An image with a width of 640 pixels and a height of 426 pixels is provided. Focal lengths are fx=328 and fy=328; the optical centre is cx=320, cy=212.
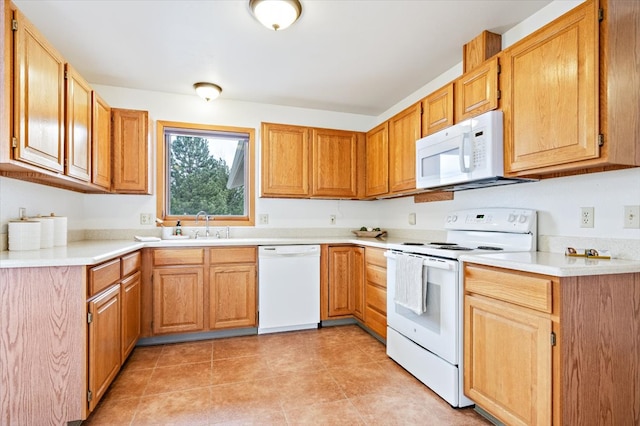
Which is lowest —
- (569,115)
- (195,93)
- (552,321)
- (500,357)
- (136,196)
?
(500,357)

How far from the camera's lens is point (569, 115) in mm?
1622

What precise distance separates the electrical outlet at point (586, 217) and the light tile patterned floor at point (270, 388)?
1208mm

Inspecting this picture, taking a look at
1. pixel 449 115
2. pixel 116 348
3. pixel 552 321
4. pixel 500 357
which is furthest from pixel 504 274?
pixel 116 348

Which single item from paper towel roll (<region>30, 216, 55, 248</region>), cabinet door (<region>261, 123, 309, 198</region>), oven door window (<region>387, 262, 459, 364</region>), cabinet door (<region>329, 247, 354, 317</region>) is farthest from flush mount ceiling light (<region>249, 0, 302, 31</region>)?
cabinet door (<region>329, 247, 354, 317</region>)

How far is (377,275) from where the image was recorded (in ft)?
9.66

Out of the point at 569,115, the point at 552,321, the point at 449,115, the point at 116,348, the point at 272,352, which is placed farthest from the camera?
the point at 272,352

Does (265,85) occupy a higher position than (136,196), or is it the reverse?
(265,85)

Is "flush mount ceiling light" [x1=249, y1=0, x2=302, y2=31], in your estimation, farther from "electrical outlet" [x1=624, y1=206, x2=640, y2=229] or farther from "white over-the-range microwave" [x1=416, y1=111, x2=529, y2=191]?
"electrical outlet" [x1=624, y1=206, x2=640, y2=229]

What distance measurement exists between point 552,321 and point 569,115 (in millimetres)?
1001

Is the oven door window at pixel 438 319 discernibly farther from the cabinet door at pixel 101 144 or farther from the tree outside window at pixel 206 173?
the cabinet door at pixel 101 144

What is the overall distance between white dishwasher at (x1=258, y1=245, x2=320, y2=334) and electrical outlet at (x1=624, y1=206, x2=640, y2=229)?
89.5 inches

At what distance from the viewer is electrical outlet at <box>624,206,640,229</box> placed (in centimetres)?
159

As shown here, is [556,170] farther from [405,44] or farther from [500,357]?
[405,44]

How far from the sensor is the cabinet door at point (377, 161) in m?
3.33
